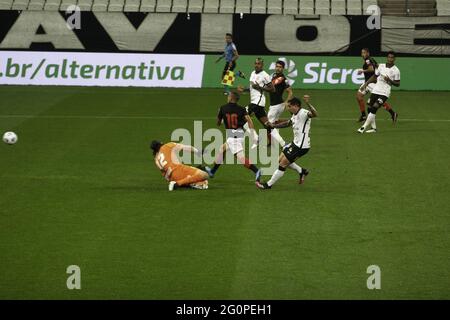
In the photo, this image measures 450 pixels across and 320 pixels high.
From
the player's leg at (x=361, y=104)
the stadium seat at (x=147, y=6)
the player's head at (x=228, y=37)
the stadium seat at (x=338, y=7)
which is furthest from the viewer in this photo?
the stadium seat at (x=147, y=6)

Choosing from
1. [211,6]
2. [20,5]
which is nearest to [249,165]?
[211,6]

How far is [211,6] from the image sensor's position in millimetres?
44062

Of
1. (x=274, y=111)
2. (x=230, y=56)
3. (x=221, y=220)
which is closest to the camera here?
(x=221, y=220)

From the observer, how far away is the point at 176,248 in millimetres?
16297

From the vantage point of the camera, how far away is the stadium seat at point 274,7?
43481 mm

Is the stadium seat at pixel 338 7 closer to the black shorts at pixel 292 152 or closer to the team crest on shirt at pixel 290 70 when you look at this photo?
the team crest on shirt at pixel 290 70

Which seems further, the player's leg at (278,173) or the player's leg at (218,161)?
the player's leg at (218,161)

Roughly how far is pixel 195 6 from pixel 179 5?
0.74 meters

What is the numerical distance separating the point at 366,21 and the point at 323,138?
1367 centimetres

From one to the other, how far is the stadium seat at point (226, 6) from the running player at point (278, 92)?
1773cm

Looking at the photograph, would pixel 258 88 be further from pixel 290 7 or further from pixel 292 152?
pixel 290 7

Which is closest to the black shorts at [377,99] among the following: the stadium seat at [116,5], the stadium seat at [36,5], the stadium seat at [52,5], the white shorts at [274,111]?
the white shorts at [274,111]

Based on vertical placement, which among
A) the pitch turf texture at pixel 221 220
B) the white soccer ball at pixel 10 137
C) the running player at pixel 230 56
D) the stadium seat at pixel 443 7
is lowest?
the pitch turf texture at pixel 221 220

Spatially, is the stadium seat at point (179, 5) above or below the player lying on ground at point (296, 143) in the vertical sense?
above
